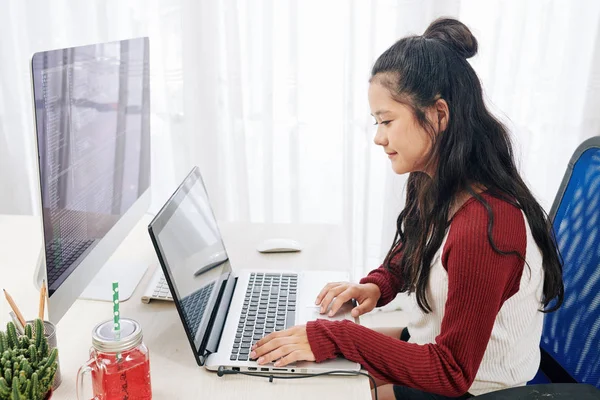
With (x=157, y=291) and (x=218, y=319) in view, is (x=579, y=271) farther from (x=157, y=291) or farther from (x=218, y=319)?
(x=157, y=291)

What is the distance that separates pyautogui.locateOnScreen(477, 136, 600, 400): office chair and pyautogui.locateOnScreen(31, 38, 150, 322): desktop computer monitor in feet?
2.80

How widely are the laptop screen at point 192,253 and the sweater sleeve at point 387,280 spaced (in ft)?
1.01

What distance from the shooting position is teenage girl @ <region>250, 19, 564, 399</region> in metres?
0.89

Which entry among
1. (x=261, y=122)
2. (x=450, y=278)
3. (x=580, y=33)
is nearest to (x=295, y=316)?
(x=450, y=278)

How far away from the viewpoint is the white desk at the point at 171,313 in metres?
0.84

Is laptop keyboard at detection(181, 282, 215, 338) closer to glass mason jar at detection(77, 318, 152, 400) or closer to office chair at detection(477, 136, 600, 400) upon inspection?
glass mason jar at detection(77, 318, 152, 400)

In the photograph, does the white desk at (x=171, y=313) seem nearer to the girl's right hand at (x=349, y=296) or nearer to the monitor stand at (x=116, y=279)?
the monitor stand at (x=116, y=279)

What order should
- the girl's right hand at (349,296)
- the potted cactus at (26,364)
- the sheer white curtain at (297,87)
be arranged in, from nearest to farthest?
the potted cactus at (26,364) < the girl's right hand at (349,296) < the sheer white curtain at (297,87)

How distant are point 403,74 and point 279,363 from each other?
1.75 ft

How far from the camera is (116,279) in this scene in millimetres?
1175

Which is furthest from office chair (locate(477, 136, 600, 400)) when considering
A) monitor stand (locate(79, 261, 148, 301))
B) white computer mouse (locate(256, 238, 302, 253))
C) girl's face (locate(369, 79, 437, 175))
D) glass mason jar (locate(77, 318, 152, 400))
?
monitor stand (locate(79, 261, 148, 301))

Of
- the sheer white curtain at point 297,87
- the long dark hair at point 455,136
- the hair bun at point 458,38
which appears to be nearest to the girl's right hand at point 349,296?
the long dark hair at point 455,136

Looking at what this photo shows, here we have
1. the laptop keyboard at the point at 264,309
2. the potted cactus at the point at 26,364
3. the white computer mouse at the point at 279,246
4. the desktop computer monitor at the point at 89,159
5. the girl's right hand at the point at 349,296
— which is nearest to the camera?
the potted cactus at the point at 26,364

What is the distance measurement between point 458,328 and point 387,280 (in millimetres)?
315
